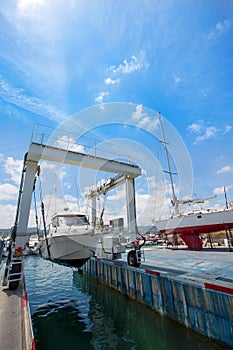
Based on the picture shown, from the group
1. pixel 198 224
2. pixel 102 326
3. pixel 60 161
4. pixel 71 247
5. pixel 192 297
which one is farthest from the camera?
pixel 198 224

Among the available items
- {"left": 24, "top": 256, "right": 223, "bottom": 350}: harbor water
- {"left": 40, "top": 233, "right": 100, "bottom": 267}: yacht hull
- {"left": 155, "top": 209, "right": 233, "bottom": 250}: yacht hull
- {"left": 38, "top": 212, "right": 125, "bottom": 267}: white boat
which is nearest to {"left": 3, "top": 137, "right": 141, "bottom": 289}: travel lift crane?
{"left": 38, "top": 212, "right": 125, "bottom": 267}: white boat

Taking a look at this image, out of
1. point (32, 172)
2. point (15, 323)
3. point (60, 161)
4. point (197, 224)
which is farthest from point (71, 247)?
point (197, 224)

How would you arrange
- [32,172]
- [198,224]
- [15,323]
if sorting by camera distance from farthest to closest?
[198,224]
[32,172]
[15,323]

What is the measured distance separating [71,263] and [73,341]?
12.5ft

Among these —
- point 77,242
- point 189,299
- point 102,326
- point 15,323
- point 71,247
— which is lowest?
point 102,326

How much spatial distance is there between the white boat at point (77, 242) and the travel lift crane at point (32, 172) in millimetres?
1135

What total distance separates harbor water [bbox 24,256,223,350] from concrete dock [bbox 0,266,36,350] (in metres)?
1.34

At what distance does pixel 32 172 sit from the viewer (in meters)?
8.52

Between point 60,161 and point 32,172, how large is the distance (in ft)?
4.73

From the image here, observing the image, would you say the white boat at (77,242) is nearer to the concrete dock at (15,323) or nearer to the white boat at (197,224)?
the concrete dock at (15,323)

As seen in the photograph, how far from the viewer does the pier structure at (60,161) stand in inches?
317

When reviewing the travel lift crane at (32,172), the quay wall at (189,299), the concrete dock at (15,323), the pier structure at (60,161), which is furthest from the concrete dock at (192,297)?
the pier structure at (60,161)

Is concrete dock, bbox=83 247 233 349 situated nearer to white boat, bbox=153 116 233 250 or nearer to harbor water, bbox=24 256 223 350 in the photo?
harbor water, bbox=24 256 223 350

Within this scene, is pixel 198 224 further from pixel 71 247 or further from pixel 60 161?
pixel 60 161
